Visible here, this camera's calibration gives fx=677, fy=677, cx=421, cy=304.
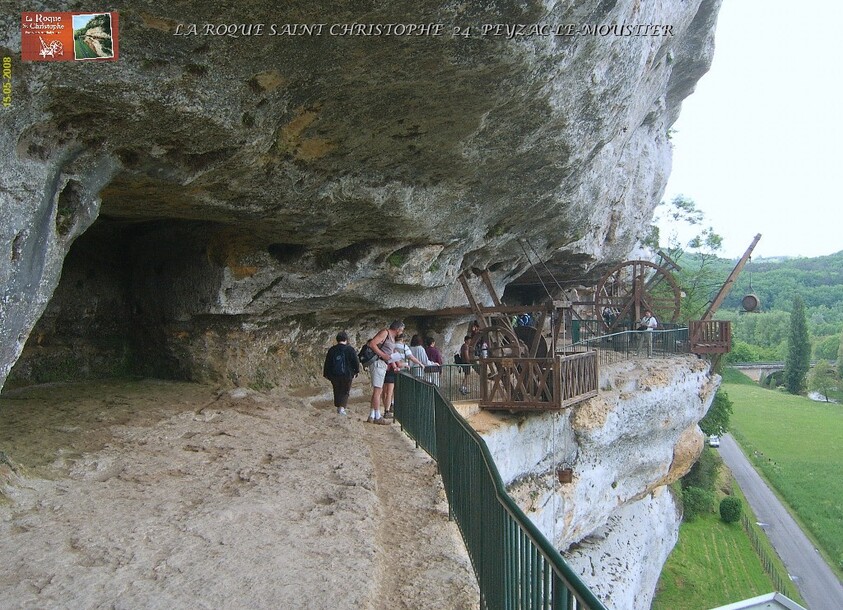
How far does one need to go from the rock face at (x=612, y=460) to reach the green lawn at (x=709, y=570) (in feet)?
5.76

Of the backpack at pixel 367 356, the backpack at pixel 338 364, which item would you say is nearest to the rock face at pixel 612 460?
the backpack at pixel 367 356

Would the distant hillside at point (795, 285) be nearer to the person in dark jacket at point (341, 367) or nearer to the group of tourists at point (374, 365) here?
the group of tourists at point (374, 365)

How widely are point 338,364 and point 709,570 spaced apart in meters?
19.8

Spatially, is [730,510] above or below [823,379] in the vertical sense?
above

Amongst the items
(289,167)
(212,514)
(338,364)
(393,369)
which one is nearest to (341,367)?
(338,364)

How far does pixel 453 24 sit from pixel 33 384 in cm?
830

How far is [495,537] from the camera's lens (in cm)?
365

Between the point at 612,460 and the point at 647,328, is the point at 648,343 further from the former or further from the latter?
the point at 612,460

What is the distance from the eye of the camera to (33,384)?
32.7 ft

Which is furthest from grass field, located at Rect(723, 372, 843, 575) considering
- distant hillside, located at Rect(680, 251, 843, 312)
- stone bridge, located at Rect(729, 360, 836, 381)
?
distant hillside, located at Rect(680, 251, 843, 312)

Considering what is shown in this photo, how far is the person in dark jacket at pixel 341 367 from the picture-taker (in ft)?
31.8

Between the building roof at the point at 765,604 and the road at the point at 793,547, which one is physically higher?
the building roof at the point at 765,604

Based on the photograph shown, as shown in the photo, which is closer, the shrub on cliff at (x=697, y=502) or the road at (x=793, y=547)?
the road at (x=793, y=547)

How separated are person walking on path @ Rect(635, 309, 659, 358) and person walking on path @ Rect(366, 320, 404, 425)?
34.2 ft
